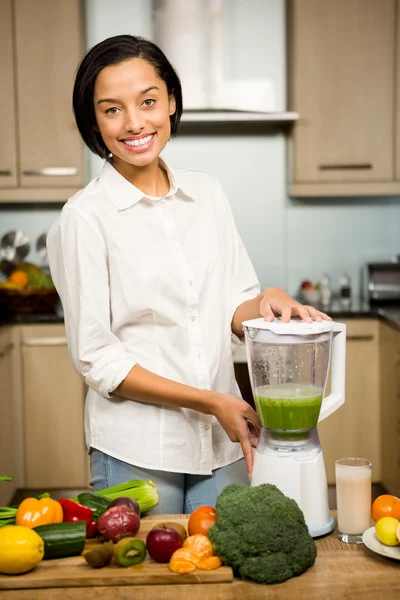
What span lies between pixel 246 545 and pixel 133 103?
83 cm

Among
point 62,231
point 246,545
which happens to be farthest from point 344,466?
point 62,231

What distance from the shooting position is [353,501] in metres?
1.36

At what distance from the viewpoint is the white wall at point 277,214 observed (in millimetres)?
4176

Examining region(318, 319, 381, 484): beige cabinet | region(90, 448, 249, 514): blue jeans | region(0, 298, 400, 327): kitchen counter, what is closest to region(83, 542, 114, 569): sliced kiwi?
region(90, 448, 249, 514): blue jeans

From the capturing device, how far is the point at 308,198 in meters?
4.25

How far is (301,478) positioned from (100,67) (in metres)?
0.82

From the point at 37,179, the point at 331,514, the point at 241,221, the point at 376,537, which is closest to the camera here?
the point at 376,537

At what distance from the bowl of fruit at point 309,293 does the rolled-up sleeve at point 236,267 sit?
2254 millimetres

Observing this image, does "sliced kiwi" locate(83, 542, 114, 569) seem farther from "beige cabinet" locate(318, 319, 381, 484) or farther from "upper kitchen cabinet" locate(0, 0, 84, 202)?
"upper kitchen cabinet" locate(0, 0, 84, 202)

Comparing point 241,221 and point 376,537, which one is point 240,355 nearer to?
point 241,221

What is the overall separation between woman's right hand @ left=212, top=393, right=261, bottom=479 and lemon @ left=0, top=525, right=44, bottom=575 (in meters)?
0.41

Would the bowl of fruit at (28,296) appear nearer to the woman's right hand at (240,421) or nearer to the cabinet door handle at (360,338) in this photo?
the cabinet door handle at (360,338)

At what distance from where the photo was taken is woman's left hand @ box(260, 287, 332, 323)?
4.74 ft

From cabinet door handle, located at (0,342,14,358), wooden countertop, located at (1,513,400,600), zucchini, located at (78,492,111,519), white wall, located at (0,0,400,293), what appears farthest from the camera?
white wall, located at (0,0,400,293)
